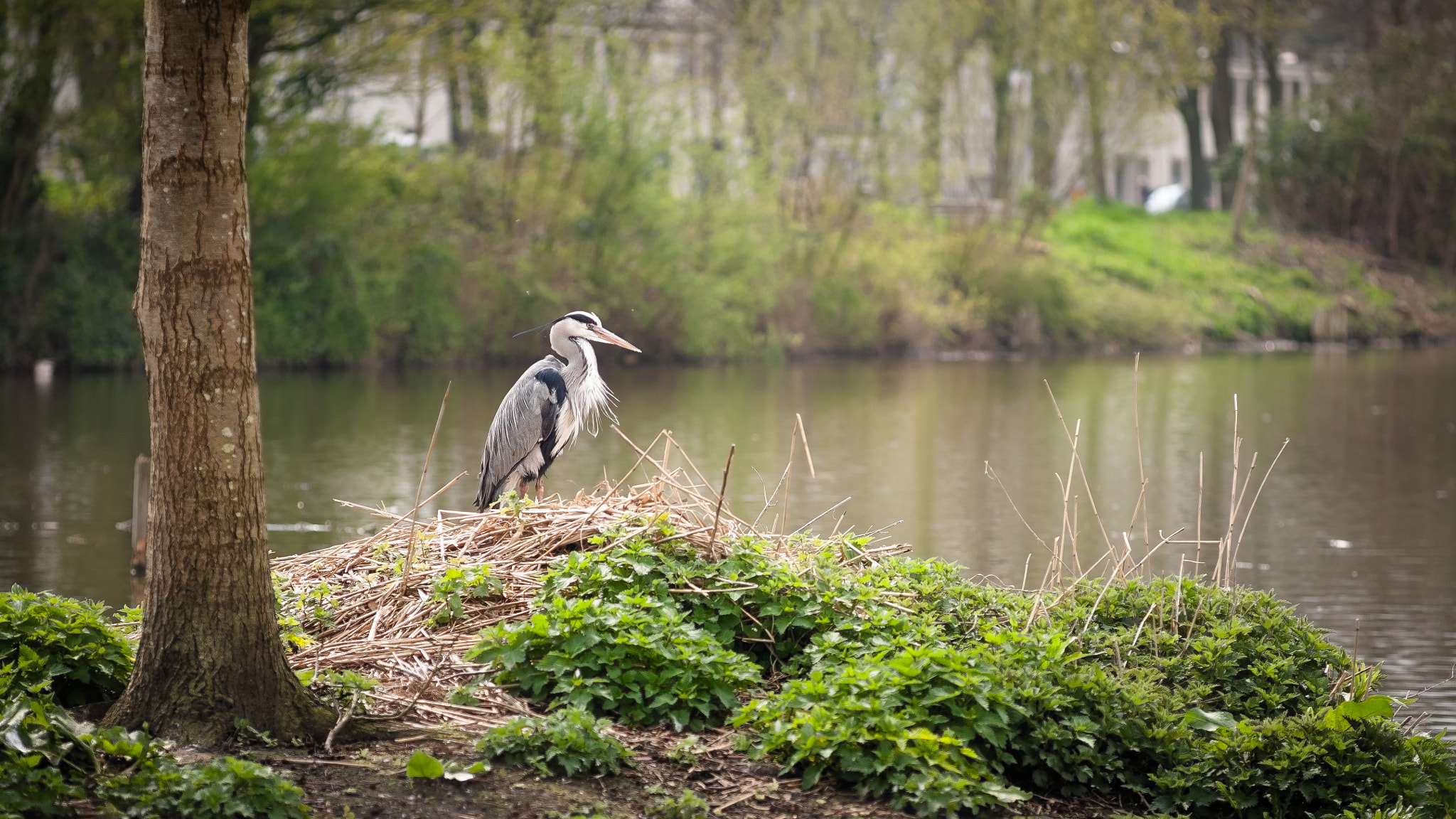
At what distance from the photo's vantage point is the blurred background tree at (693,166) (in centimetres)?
3008

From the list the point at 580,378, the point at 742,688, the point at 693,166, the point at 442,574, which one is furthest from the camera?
the point at 693,166

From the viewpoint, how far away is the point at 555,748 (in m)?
4.62

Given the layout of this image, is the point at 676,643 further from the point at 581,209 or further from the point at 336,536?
the point at 581,209

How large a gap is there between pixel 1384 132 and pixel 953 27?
16.0m

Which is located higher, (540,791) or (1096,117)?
(1096,117)

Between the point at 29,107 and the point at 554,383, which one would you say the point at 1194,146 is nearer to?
the point at 29,107

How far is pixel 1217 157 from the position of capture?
5450 cm

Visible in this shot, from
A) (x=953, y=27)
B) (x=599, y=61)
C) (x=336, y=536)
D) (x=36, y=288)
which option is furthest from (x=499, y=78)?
(x=336, y=536)

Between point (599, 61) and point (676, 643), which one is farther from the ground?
point (599, 61)

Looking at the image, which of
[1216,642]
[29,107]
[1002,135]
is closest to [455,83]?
[29,107]

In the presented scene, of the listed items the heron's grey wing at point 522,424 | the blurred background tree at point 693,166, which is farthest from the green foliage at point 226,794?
the blurred background tree at point 693,166

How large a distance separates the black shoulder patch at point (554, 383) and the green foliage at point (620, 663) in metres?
3.49

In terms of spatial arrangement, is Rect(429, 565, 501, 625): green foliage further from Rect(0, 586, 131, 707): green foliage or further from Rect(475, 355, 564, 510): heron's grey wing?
Rect(475, 355, 564, 510): heron's grey wing

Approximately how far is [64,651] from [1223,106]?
187ft
